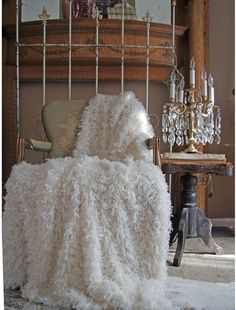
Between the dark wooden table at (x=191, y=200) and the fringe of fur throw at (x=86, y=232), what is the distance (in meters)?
0.36

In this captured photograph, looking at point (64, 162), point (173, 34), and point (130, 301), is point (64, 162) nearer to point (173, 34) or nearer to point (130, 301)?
point (130, 301)

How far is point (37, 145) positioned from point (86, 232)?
0.66m

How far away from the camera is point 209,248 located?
2238 millimetres

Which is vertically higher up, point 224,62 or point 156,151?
point 224,62

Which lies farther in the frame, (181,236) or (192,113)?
(192,113)

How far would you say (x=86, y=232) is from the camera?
1.49 m

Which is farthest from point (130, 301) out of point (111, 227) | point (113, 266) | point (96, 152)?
point (96, 152)

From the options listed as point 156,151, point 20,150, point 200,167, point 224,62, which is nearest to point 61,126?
point 20,150

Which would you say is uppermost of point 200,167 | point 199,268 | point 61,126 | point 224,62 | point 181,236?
point 224,62

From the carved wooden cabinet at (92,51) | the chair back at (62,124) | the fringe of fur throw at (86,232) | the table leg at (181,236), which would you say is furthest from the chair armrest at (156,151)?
the carved wooden cabinet at (92,51)

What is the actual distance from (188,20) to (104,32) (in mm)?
576

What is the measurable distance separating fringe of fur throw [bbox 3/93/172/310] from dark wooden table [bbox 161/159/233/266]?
1.20 ft

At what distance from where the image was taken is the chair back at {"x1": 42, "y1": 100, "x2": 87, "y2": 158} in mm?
2129

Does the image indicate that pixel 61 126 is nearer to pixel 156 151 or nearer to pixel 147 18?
pixel 156 151
